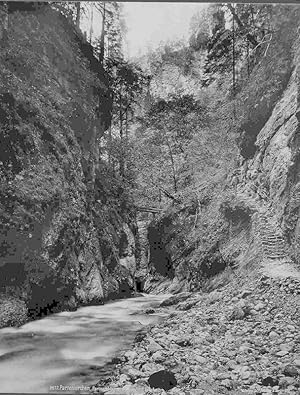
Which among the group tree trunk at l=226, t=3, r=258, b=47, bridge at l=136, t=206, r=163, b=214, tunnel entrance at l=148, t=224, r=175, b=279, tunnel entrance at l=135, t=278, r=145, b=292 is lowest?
tunnel entrance at l=135, t=278, r=145, b=292

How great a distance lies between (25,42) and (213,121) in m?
1.87

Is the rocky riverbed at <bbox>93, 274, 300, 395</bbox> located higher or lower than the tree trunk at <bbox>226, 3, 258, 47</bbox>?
lower

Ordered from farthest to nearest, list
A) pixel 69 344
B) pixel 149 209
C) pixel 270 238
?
pixel 149 209, pixel 270 238, pixel 69 344

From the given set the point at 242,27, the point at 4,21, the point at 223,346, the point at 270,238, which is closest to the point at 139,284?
the point at 223,346

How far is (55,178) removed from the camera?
3.63 metres

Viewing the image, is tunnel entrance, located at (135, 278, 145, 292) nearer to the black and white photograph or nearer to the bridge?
the black and white photograph

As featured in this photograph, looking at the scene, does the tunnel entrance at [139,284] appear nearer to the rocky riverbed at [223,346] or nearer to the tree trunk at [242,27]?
the rocky riverbed at [223,346]

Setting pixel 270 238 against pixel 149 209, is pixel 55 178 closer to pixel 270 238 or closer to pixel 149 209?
pixel 149 209

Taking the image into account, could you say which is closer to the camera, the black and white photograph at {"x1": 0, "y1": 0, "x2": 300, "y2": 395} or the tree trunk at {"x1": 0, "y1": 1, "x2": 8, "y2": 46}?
the black and white photograph at {"x1": 0, "y1": 0, "x2": 300, "y2": 395}

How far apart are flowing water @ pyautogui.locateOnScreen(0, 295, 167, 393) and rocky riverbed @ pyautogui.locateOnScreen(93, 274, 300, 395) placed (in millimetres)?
113

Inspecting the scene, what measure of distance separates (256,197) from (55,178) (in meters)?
1.80

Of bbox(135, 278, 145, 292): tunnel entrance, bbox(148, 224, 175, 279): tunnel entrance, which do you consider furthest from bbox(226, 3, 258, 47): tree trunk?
bbox(135, 278, 145, 292): tunnel entrance

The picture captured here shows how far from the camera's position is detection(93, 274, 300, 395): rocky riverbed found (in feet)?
9.43

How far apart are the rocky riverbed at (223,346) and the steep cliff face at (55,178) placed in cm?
56
